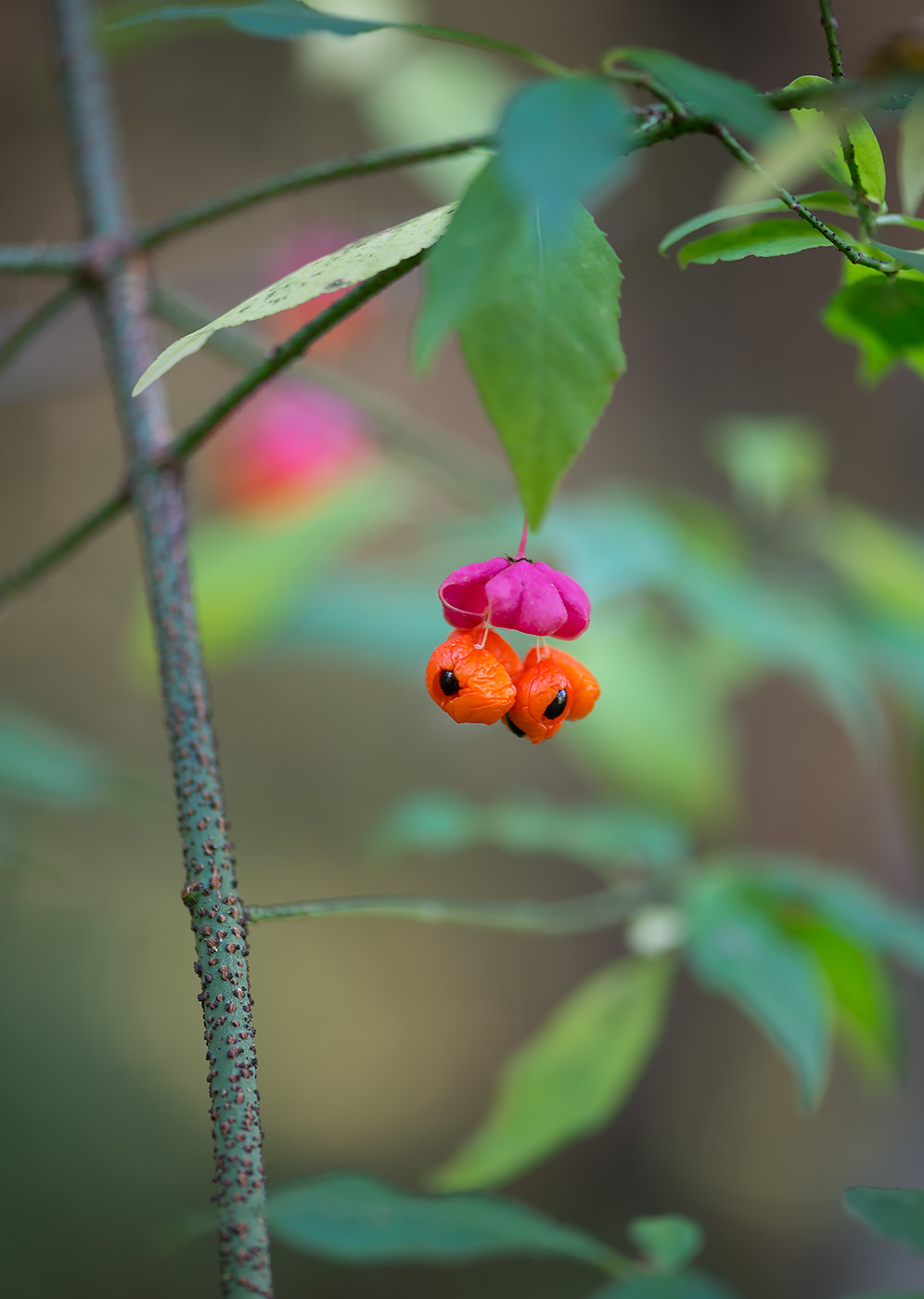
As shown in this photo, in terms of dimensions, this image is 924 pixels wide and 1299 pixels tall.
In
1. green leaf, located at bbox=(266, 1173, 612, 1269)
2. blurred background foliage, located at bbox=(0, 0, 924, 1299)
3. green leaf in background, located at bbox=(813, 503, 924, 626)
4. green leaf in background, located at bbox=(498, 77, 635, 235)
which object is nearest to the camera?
green leaf in background, located at bbox=(498, 77, 635, 235)

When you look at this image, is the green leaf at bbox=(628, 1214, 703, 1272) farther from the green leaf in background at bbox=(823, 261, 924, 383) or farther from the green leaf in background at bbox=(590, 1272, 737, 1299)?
the green leaf in background at bbox=(823, 261, 924, 383)

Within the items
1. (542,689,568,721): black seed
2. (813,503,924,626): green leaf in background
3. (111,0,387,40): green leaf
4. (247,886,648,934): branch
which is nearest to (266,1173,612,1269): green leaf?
(247,886,648,934): branch

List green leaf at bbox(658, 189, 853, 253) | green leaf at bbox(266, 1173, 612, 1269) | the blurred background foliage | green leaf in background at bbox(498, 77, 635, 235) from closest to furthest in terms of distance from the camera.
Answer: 1. green leaf in background at bbox(498, 77, 635, 235)
2. green leaf at bbox(658, 189, 853, 253)
3. green leaf at bbox(266, 1173, 612, 1269)
4. the blurred background foliage

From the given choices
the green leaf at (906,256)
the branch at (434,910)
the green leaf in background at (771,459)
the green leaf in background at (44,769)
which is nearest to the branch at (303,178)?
the green leaf at (906,256)

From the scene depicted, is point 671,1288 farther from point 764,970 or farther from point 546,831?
point 546,831

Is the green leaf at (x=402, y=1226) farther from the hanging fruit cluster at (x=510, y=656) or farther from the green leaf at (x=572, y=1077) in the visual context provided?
the hanging fruit cluster at (x=510, y=656)

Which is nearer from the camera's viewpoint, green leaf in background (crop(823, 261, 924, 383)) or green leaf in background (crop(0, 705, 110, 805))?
green leaf in background (crop(823, 261, 924, 383))
